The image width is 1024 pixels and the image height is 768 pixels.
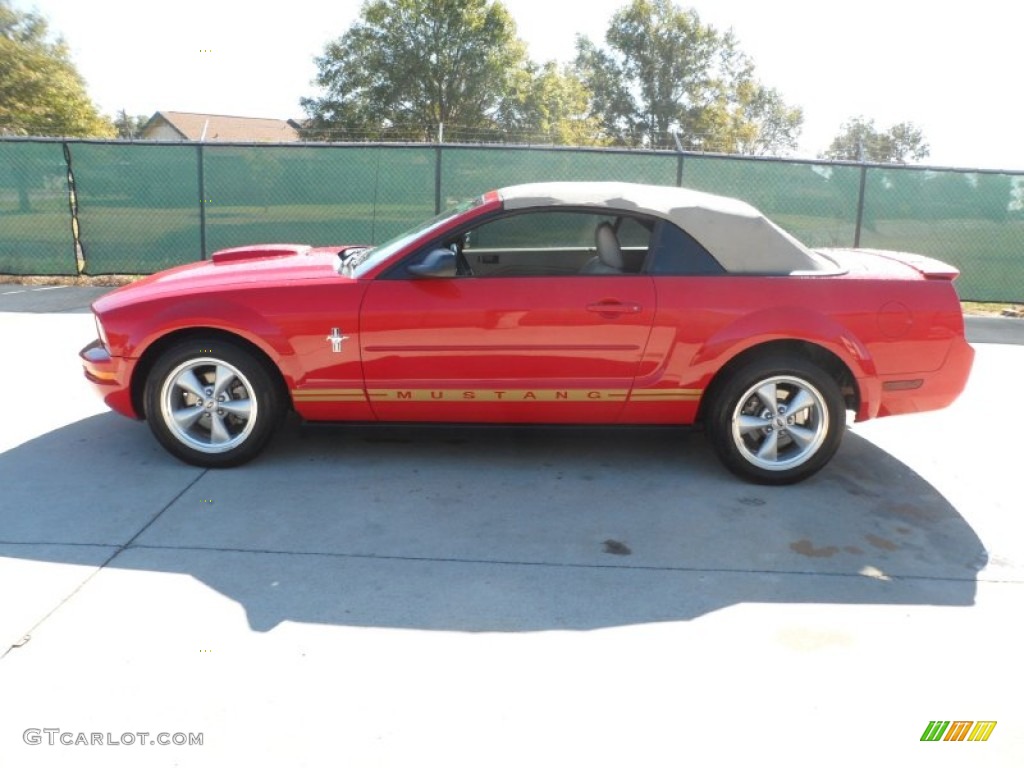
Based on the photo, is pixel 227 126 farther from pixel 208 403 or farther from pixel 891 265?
pixel 891 265

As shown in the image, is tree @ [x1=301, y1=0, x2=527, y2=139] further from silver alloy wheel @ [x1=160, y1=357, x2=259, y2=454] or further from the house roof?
silver alloy wheel @ [x1=160, y1=357, x2=259, y2=454]

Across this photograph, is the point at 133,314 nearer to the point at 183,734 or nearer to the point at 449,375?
the point at 449,375

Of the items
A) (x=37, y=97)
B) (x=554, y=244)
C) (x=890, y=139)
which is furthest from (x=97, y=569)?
(x=890, y=139)

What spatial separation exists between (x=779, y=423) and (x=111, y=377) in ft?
11.9

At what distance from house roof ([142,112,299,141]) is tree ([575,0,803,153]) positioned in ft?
74.7

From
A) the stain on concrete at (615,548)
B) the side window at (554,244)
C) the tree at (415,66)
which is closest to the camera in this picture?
Result: the stain on concrete at (615,548)

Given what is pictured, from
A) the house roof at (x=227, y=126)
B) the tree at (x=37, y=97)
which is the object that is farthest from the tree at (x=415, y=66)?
the tree at (x=37, y=97)

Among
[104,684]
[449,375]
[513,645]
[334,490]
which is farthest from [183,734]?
[449,375]

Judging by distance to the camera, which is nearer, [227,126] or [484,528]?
[484,528]

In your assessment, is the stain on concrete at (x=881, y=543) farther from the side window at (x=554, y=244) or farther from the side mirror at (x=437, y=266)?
the side mirror at (x=437, y=266)

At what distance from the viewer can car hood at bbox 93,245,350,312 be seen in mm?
4551

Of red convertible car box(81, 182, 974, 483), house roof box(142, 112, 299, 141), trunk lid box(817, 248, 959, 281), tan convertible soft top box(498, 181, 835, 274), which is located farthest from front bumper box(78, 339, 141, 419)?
house roof box(142, 112, 299, 141)

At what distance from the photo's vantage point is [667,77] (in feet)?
195

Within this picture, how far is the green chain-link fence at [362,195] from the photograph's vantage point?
1005 cm
